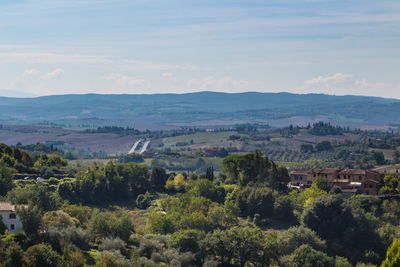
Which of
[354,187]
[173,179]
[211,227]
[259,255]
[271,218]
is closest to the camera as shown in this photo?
[259,255]

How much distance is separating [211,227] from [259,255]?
12992 millimetres

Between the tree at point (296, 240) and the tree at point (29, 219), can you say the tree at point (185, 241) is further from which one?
the tree at point (29, 219)

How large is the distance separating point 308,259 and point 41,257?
110 feet

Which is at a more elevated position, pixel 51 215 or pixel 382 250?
pixel 51 215

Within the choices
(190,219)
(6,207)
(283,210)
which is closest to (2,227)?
(6,207)

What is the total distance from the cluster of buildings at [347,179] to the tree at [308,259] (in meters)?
35.3

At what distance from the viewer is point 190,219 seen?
3706 inches

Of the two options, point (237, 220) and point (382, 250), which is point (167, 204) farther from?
point (382, 250)

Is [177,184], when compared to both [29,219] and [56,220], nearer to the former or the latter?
[56,220]

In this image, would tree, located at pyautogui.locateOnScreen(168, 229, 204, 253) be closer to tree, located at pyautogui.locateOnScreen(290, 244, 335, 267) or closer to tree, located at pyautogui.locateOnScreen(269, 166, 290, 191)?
tree, located at pyautogui.locateOnScreen(290, 244, 335, 267)

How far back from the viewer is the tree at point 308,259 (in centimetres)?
8088

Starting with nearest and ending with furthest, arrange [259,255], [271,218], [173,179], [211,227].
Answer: [259,255] → [211,227] → [271,218] → [173,179]

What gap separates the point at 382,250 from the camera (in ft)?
315

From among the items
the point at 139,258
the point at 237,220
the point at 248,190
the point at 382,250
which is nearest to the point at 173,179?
the point at 248,190
